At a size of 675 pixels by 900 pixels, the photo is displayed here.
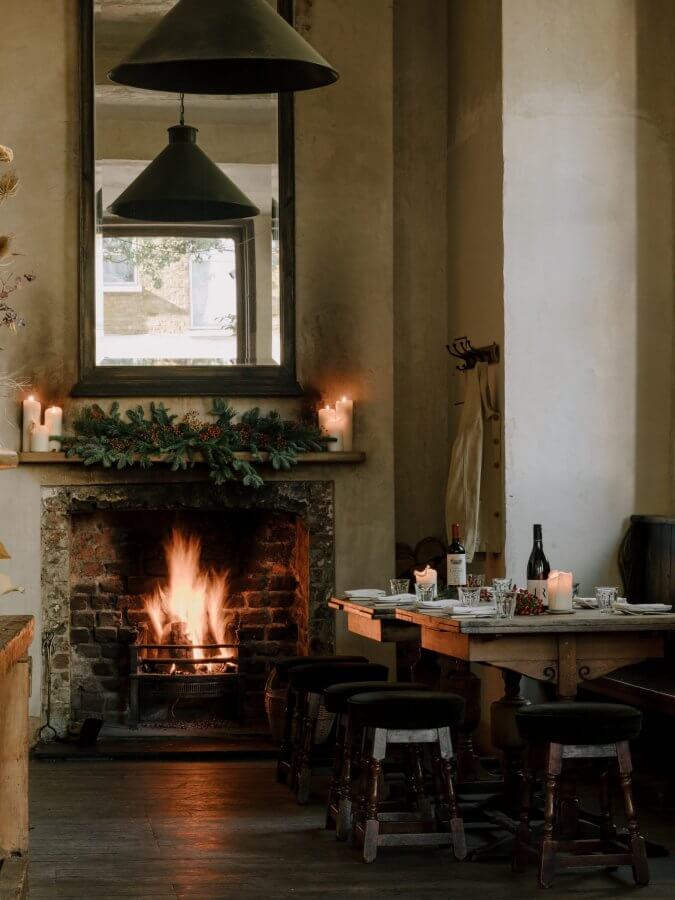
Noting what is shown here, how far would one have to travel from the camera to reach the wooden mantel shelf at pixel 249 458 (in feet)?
23.0

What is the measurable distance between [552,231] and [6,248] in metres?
4.74

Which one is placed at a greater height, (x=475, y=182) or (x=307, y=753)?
(x=475, y=182)

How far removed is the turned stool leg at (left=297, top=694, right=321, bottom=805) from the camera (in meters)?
5.71

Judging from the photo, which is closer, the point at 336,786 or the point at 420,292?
the point at 336,786

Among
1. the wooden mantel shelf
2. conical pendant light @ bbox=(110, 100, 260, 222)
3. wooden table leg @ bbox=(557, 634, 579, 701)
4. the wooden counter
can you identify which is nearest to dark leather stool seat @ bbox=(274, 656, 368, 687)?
the wooden mantel shelf

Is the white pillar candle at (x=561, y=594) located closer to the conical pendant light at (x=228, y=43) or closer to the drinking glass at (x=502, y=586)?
the drinking glass at (x=502, y=586)

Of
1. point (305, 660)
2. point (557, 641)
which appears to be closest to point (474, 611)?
point (557, 641)

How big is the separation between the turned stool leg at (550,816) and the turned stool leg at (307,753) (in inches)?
59.9

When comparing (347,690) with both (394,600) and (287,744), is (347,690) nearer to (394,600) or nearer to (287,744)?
(394,600)

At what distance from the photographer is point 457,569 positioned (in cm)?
579

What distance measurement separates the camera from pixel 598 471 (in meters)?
6.56

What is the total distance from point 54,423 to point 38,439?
122mm

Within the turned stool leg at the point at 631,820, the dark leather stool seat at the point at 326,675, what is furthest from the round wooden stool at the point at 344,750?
the turned stool leg at the point at 631,820

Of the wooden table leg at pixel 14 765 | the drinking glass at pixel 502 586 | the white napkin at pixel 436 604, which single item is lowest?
the wooden table leg at pixel 14 765
